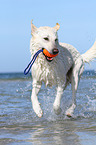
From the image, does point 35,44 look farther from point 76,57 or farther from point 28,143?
point 28,143

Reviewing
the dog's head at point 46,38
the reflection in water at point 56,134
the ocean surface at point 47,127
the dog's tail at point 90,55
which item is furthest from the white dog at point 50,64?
the dog's tail at point 90,55

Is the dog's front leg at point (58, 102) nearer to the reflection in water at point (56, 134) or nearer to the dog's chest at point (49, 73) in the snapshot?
the dog's chest at point (49, 73)

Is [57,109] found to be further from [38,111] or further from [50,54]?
[50,54]

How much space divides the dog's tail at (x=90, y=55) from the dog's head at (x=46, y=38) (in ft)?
6.50

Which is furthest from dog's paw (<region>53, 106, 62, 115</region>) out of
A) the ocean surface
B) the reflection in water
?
the reflection in water

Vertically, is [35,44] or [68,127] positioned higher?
[35,44]

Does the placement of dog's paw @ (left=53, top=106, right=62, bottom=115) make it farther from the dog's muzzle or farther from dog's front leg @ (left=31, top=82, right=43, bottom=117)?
the dog's muzzle

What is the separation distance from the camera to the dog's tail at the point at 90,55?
782cm

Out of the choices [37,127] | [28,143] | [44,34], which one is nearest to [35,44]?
[44,34]

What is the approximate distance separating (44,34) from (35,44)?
0.27 m

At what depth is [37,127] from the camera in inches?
223

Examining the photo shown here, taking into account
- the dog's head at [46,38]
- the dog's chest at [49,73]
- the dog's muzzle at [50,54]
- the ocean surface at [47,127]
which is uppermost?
the dog's head at [46,38]

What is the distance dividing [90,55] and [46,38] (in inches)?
93.3

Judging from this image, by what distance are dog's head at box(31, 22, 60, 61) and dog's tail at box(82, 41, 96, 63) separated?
1.98 metres
